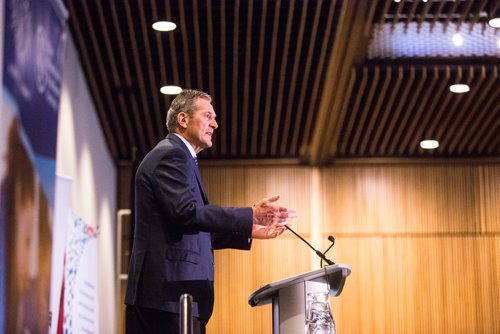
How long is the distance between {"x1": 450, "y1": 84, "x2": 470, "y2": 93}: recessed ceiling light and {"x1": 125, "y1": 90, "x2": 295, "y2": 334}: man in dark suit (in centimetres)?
506

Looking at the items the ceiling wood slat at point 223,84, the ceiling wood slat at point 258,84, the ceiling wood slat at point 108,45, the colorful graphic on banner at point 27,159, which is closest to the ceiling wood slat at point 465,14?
the ceiling wood slat at point 258,84

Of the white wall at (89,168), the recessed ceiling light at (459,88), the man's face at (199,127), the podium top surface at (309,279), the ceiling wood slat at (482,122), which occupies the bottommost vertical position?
the podium top surface at (309,279)

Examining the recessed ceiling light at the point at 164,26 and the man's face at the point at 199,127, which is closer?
the man's face at the point at 199,127

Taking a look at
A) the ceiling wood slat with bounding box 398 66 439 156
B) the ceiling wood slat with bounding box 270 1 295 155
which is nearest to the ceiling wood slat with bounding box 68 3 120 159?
the ceiling wood slat with bounding box 270 1 295 155

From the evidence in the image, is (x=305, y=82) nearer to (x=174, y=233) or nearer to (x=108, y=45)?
(x=108, y=45)

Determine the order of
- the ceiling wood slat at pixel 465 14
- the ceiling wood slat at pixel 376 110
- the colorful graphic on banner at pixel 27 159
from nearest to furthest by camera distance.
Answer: the colorful graphic on banner at pixel 27 159
the ceiling wood slat at pixel 465 14
the ceiling wood slat at pixel 376 110

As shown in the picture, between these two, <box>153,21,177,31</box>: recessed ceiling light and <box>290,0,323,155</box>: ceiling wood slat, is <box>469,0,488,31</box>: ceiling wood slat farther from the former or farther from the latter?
<box>153,21,177,31</box>: recessed ceiling light

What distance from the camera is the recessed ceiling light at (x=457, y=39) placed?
7.91 m

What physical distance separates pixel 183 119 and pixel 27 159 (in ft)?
4.13

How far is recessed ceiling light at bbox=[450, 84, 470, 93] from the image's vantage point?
328 inches

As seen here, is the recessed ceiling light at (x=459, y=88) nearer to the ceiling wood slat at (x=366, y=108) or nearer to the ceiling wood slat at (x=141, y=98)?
the ceiling wood slat at (x=366, y=108)

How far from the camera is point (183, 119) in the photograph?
3.85 meters

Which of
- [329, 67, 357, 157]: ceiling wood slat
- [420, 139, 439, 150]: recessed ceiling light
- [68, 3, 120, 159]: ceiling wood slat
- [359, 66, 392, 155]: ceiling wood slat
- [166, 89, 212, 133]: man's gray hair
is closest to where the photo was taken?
[166, 89, 212, 133]: man's gray hair

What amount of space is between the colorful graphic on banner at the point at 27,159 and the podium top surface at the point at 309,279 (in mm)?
1250
